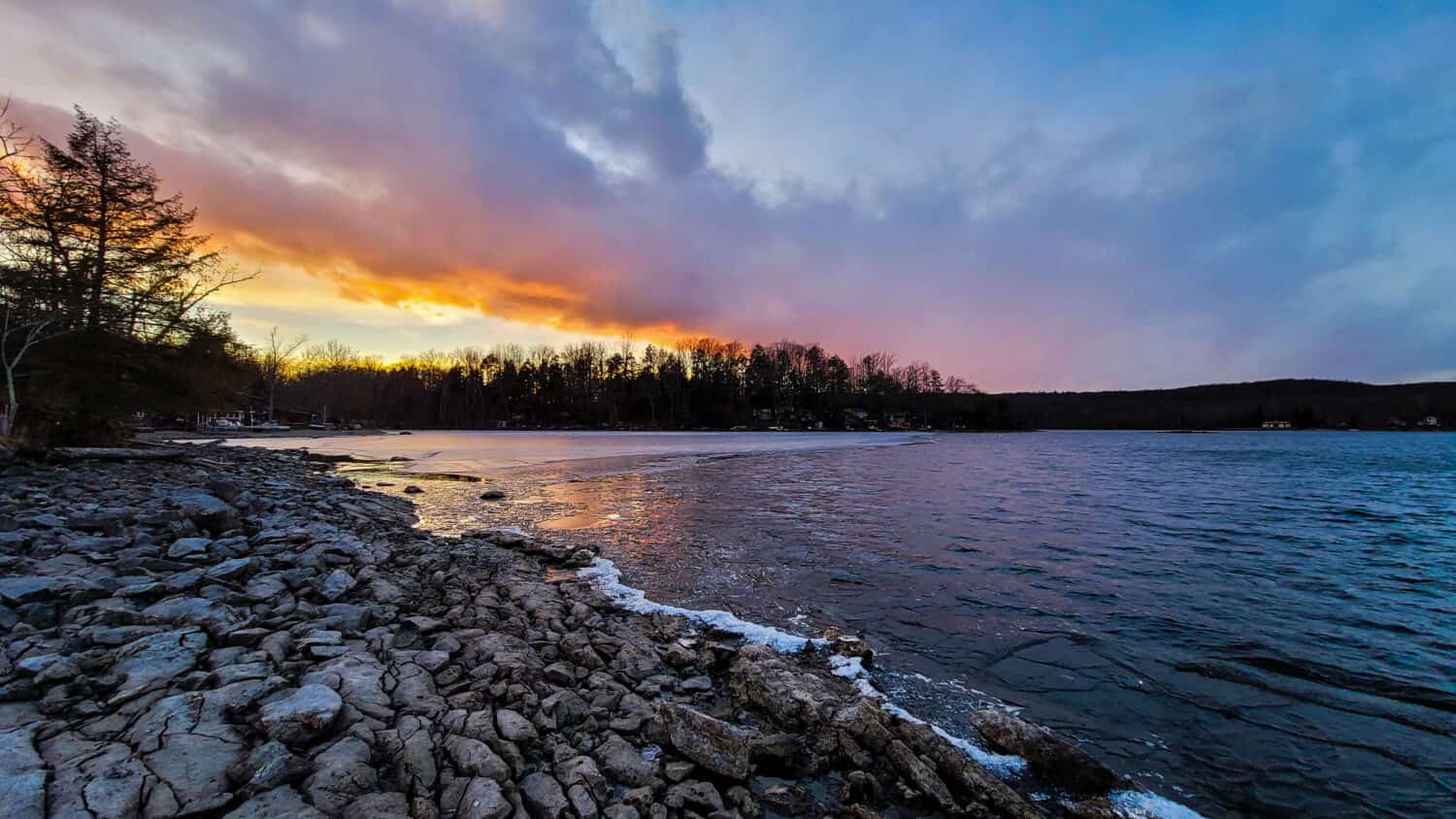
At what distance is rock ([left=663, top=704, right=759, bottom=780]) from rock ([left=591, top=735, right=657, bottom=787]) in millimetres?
260

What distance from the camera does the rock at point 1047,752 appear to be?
3.56 meters

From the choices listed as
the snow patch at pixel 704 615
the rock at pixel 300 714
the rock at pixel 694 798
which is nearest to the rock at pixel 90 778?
the rock at pixel 300 714

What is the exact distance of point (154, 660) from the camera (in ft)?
11.8

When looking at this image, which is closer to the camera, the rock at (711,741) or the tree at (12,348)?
the rock at (711,741)

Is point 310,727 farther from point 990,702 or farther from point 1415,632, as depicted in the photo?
point 1415,632

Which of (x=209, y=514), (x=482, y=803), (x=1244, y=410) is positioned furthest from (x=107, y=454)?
(x=1244, y=410)

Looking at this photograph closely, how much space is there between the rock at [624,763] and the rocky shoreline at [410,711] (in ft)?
0.05

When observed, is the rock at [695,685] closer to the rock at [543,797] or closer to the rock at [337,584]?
the rock at [543,797]

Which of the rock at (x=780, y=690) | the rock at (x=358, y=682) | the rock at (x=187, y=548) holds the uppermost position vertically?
the rock at (x=187, y=548)

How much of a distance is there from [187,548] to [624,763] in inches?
243

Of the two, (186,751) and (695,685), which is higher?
(186,751)

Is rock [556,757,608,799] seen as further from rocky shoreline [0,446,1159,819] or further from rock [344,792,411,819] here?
rock [344,792,411,819]

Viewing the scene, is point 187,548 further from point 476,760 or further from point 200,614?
point 476,760

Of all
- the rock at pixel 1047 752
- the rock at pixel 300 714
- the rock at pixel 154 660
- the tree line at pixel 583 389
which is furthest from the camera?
the tree line at pixel 583 389
